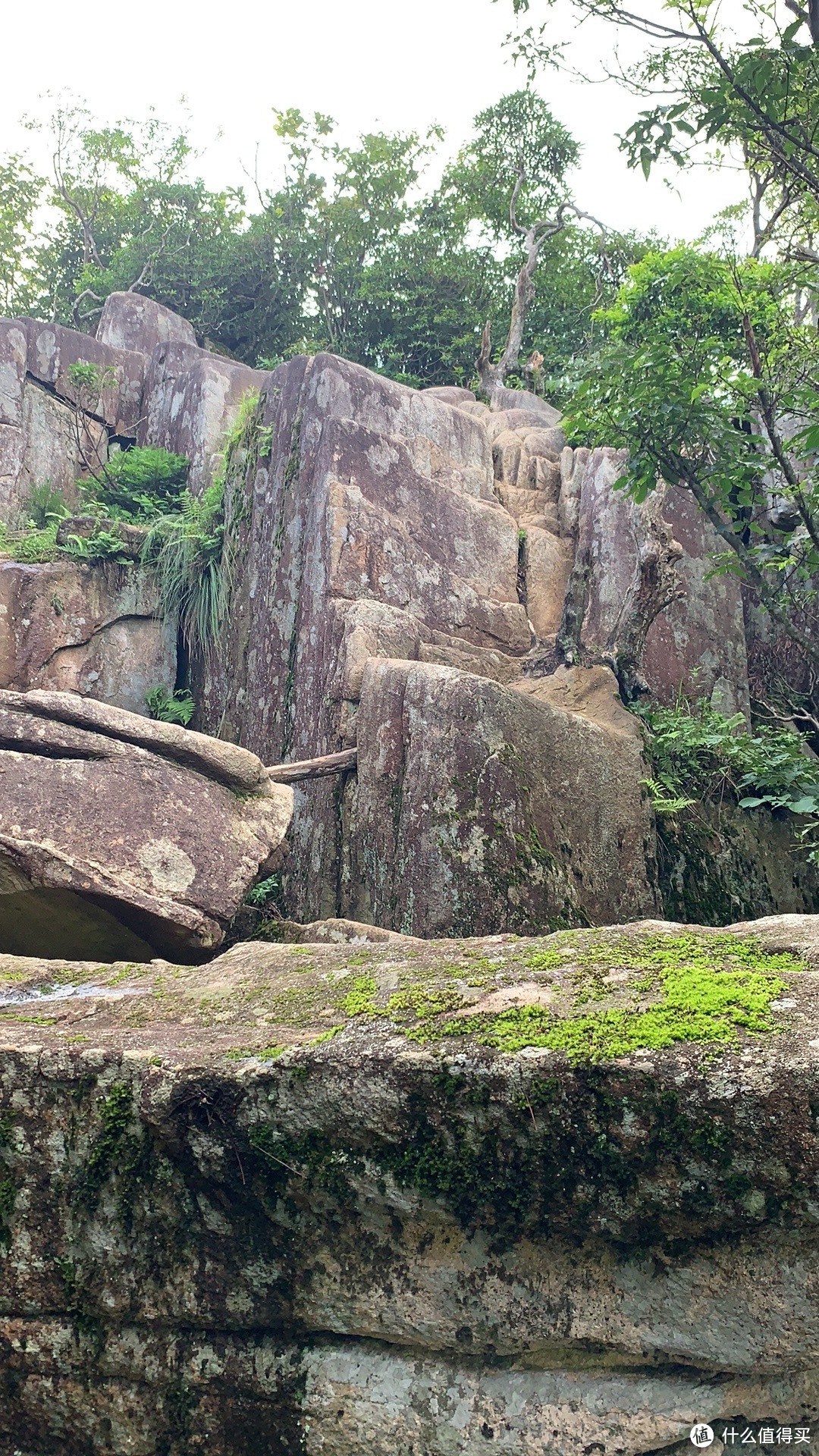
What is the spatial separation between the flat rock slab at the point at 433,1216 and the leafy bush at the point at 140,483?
1173 centimetres

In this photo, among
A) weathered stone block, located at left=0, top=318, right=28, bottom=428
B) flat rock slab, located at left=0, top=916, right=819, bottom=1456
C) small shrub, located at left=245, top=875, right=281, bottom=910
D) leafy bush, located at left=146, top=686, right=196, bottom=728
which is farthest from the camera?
weathered stone block, located at left=0, top=318, right=28, bottom=428

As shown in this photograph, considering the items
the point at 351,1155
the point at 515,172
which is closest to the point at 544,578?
the point at 351,1155

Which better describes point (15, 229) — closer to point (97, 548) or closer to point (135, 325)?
point (135, 325)

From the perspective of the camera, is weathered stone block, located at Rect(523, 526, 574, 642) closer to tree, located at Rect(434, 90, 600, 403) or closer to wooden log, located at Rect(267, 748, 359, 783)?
wooden log, located at Rect(267, 748, 359, 783)

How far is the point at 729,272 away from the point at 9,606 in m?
7.58

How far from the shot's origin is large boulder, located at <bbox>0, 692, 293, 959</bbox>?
4805 millimetres

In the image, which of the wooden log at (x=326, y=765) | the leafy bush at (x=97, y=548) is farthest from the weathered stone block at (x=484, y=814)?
the leafy bush at (x=97, y=548)

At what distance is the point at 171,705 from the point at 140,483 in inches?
196

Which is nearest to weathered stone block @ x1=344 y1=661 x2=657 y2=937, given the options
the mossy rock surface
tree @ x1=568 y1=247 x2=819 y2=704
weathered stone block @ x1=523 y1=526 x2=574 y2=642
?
tree @ x1=568 y1=247 x2=819 y2=704

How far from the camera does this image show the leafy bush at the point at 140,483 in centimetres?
1407

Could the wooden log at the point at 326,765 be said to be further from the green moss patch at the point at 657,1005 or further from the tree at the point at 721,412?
the green moss patch at the point at 657,1005

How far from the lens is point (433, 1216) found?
2828 millimetres

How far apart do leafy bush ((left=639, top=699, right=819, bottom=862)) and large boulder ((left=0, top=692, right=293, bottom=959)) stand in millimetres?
3709

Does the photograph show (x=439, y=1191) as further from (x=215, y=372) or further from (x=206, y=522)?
(x=215, y=372)
